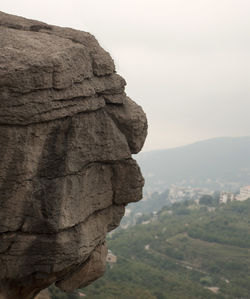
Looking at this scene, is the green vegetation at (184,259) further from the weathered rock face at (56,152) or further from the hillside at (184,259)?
the weathered rock face at (56,152)

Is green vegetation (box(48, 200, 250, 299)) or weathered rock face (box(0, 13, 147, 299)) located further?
green vegetation (box(48, 200, 250, 299))

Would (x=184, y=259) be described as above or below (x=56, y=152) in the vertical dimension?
below

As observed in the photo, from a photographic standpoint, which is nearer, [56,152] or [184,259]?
[56,152]

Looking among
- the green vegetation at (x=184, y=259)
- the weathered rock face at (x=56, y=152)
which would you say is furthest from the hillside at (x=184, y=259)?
the weathered rock face at (x=56, y=152)

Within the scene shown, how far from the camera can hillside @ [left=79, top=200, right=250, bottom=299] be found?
3850cm

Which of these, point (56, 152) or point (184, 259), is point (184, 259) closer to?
point (184, 259)

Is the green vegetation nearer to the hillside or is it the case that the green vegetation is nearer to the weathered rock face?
the hillside

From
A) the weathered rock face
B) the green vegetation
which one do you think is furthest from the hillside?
the weathered rock face

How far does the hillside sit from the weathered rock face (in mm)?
19919

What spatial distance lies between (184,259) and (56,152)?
55.2 metres

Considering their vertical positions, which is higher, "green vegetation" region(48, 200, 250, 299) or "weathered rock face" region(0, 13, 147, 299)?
"weathered rock face" region(0, 13, 147, 299)

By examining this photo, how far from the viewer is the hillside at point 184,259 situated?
3850 centimetres

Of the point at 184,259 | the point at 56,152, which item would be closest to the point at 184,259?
the point at 184,259

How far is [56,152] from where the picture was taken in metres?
9.18
